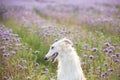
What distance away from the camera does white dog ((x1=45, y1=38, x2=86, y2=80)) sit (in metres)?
3.01

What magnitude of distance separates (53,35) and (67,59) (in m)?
0.68

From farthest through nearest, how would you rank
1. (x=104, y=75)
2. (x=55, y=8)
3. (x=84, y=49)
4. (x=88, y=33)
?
(x=55, y=8) → (x=88, y=33) → (x=84, y=49) → (x=104, y=75)

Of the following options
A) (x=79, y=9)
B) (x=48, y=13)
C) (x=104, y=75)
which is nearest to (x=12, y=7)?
(x=48, y=13)

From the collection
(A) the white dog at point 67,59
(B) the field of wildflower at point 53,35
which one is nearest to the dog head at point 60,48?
(A) the white dog at point 67,59

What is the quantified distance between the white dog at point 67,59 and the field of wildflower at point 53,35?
1.04 ft

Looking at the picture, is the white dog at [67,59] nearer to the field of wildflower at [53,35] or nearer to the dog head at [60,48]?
the dog head at [60,48]

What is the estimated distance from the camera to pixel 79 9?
13.3 ft

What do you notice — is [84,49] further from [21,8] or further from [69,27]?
[21,8]

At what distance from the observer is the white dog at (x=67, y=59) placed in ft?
9.88

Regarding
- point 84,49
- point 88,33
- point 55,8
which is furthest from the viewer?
point 55,8

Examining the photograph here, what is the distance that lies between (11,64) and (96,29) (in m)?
0.95

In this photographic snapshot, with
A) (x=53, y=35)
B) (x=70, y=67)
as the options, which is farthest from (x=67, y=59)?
(x=53, y=35)

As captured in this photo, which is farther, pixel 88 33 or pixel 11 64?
pixel 88 33

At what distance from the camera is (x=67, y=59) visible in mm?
3053
